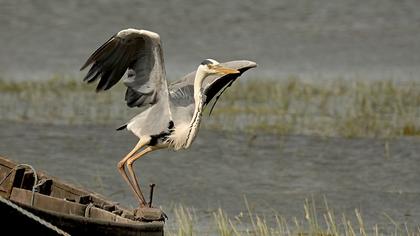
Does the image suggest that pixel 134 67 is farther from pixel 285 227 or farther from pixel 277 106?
pixel 277 106

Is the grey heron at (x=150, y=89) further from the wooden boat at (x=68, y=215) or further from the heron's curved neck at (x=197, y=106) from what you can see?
the wooden boat at (x=68, y=215)

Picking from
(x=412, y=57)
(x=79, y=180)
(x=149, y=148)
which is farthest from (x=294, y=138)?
(x=412, y=57)

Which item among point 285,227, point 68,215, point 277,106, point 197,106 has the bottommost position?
point 285,227

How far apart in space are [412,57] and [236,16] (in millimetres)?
4112

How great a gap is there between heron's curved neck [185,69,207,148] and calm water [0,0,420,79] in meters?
8.61

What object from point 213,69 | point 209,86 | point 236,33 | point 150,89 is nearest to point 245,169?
point 209,86

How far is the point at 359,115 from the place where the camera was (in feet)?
46.0

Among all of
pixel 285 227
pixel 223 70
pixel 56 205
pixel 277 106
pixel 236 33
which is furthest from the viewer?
pixel 236 33

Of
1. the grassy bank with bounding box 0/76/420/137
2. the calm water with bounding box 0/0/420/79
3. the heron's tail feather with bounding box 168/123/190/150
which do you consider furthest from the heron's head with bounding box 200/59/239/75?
the calm water with bounding box 0/0/420/79

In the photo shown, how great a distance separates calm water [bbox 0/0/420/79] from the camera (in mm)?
18359

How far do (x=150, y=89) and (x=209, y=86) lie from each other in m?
0.52

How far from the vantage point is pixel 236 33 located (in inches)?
827

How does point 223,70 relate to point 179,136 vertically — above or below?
above

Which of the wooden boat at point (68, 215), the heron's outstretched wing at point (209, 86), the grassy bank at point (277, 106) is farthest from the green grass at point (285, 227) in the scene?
the grassy bank at point (277, 106)
